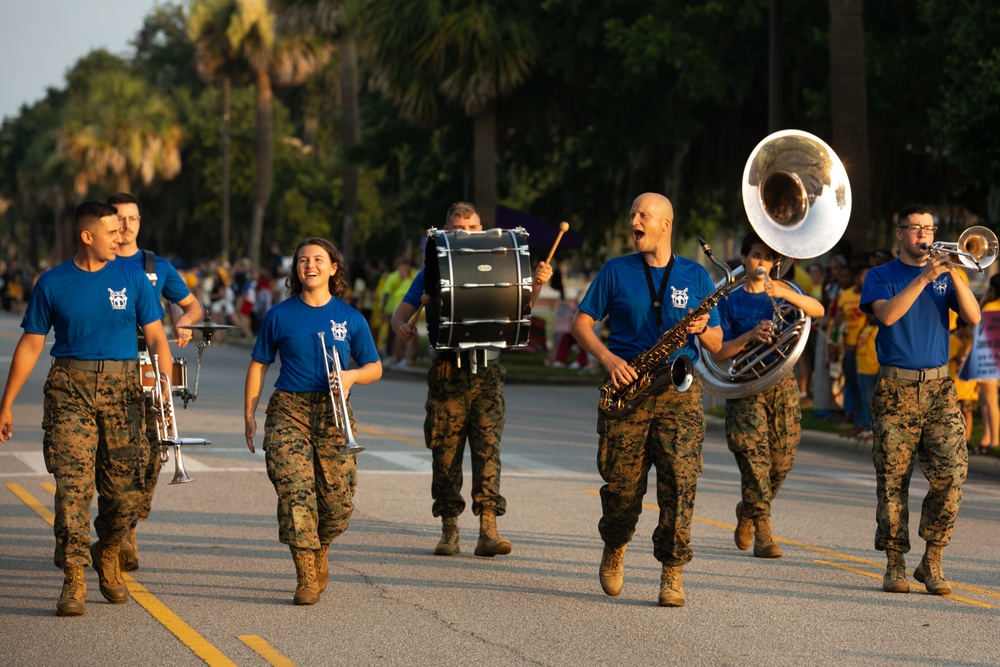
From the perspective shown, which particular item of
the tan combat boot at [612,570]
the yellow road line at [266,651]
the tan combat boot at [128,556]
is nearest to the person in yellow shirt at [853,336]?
the tan combat boot at [612,570]

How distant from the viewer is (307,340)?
7.64 metres

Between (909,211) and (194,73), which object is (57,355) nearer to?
(909,211)

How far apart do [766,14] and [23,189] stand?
59.2m

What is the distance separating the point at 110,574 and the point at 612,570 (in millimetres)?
2594

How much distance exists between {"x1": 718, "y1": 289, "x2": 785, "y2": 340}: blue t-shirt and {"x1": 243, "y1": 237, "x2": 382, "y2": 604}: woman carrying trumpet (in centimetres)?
274

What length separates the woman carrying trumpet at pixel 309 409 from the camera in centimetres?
752

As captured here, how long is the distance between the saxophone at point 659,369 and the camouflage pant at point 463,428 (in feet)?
4.77

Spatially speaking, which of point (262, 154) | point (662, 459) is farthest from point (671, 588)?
point (262, 154)

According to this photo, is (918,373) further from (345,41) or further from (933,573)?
(345,41)

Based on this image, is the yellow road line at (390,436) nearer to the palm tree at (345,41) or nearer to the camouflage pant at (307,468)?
the camouflage pant at (307,468)

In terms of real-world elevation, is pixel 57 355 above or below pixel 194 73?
below

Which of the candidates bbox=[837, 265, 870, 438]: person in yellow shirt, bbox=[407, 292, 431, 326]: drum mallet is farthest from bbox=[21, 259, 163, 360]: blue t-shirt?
bbox=[837, 265, 870, 438]: person in yellow shirt

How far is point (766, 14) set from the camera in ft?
78.5

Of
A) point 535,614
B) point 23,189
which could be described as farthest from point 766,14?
point 23,189
